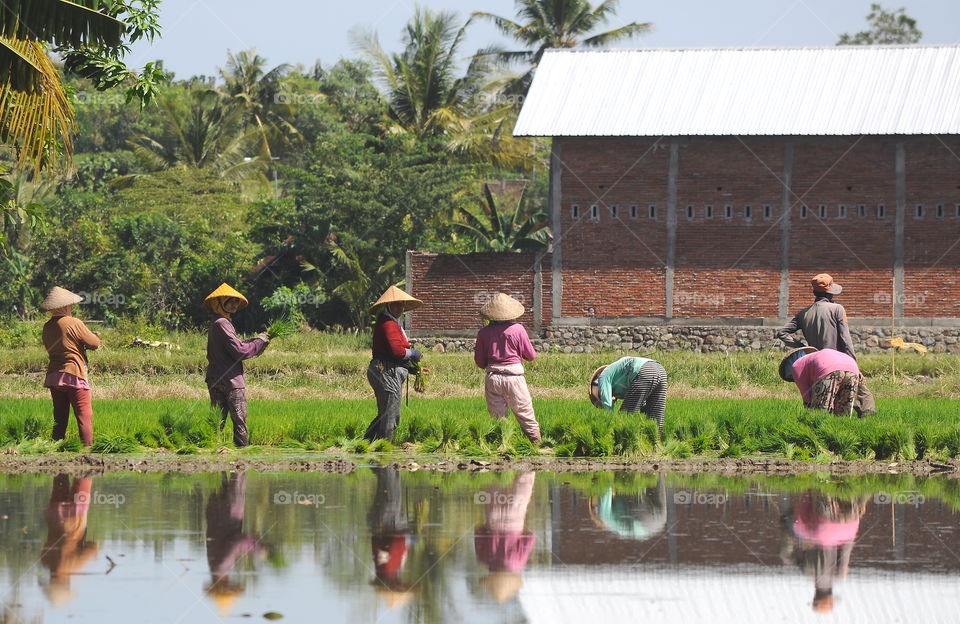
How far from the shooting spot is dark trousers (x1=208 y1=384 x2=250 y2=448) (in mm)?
13844

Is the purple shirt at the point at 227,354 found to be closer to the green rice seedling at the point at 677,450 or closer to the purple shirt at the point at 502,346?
the purple shirt at the point at 502,346

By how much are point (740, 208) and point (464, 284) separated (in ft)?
21.2

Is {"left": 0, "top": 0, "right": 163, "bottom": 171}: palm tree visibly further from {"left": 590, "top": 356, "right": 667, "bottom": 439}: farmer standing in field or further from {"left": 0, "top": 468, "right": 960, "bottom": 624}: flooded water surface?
{"left": 590, "top": 356, "right": 667, "bottom": 439}: farmer standing in field

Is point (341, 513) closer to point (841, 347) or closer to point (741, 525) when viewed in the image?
point (741, 525)

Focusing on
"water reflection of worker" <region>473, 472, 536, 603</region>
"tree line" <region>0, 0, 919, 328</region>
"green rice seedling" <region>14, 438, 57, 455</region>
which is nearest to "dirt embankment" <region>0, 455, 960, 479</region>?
"green rice seedling" <region>14, 438, 57, 455</region>

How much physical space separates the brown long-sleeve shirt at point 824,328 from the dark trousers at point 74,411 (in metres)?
7.01

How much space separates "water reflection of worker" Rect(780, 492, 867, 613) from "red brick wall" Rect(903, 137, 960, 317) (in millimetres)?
21353

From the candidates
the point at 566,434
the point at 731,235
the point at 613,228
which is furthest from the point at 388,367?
the point at 731,235

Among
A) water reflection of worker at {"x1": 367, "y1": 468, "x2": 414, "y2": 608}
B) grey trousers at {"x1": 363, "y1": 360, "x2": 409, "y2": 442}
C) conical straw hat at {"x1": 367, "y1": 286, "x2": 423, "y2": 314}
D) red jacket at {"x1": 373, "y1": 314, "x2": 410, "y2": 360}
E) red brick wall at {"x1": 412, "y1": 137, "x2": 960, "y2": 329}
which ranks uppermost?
red brick wall at {"x1": 412, "y1": 137, "x2": 960, "y2": 329}

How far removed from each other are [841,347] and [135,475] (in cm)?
724

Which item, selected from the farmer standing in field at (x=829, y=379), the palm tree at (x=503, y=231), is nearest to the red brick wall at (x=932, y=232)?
the palm tree at (x=503, y=231)

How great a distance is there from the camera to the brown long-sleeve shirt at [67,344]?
13617 mm

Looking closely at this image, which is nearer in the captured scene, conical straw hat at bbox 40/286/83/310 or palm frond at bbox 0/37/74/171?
palm frond at bbox 0/37/74/171

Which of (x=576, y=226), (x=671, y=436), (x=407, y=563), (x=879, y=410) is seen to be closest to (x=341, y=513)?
(x=407, y=563)
